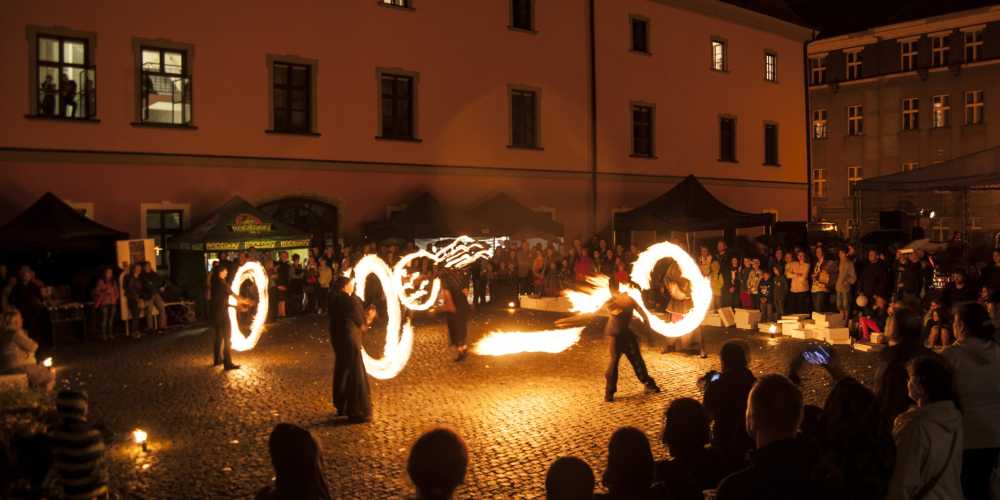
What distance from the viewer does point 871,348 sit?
548 inches

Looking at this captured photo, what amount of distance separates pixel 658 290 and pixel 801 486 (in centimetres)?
1483

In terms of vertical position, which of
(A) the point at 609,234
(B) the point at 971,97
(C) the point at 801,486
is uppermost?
(B) the point at 971,97

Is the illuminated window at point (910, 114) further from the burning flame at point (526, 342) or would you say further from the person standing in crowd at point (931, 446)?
the person standing in crowd at point (931, 446)

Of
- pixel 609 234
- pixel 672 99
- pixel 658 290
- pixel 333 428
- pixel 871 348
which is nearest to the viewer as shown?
pixel 333 428

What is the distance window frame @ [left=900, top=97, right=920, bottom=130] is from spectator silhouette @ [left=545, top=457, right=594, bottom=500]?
48999 mm

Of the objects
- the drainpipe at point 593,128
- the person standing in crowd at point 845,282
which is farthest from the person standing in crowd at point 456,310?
the drainpipe at point 593,128

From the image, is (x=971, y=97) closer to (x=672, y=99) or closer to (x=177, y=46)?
(x=672, y=99)

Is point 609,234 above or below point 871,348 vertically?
above

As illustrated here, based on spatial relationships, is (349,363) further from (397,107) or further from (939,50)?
(939,50)

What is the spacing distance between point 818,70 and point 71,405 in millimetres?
52100

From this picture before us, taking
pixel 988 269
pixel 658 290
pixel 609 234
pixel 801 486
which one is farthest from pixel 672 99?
pixel 801 486

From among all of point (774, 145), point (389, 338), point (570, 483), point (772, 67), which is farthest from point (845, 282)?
point (772, 67)

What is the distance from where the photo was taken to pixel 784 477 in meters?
3.40

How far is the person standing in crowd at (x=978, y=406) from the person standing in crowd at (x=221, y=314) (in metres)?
10.0
